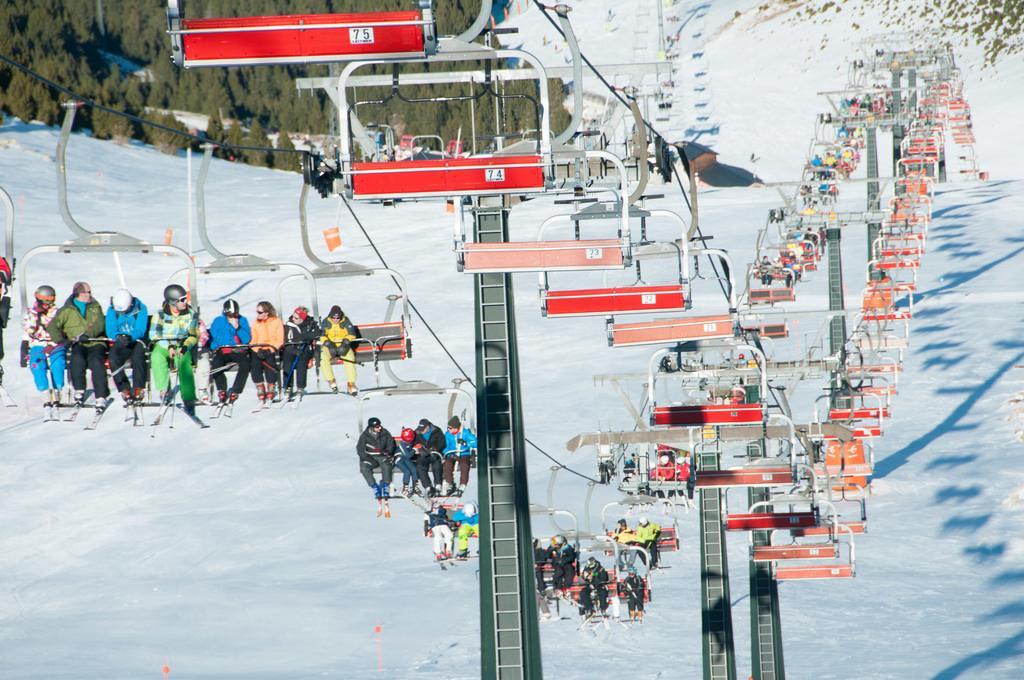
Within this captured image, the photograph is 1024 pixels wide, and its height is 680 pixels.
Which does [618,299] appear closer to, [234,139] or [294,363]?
[294,363]

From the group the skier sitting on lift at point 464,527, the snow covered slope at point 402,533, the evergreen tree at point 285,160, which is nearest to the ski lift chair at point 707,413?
the skier sitting on lift at point 464,527

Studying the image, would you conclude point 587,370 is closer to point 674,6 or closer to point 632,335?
point 632,335

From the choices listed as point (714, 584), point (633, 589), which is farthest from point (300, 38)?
point (633, 589)

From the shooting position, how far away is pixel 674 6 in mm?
101562

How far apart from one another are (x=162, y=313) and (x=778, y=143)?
61118 millimetres

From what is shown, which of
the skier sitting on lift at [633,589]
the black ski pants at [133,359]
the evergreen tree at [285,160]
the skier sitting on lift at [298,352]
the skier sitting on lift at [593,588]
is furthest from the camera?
the evergreen tree at [285,160]

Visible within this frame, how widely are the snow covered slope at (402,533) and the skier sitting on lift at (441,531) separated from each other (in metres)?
6.16

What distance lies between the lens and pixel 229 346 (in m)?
13.8

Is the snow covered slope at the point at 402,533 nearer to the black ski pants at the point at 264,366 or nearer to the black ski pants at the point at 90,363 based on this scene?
the black ski pants at the point at 264,366

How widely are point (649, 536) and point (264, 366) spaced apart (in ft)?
29.3

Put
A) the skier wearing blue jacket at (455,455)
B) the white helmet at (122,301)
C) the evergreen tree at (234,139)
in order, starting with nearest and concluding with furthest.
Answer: the white helmet at (122,301)
the skier wearing blue jacket at (455,455)
the evergreen tree at (234,139)

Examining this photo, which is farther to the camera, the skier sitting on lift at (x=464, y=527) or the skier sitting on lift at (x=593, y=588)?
the skier sitting on lift at (x=593, y=588)

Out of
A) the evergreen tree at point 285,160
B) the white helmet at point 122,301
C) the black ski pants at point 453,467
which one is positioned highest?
the evergreen tree at point 285,160

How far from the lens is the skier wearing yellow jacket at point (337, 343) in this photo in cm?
1412
